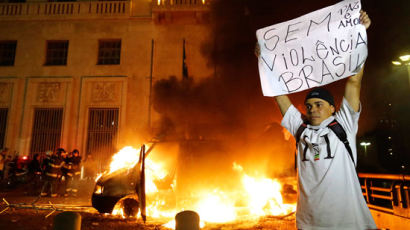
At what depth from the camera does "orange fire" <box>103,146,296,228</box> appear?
18.1 ft

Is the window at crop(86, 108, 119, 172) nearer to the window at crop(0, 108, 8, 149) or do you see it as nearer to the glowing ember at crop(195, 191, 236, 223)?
the window at crop(0, 108, 8, 149)

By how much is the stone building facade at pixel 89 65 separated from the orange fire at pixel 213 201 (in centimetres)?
761

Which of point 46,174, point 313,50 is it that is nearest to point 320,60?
point 313,50

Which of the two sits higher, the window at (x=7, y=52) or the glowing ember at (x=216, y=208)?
the window at (x=7, y=52)

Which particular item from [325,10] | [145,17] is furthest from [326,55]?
[145,17]

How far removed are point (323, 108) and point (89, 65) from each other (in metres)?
14.7

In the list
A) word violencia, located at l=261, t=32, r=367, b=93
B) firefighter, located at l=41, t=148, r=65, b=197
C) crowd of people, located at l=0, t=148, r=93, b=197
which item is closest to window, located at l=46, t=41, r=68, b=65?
crowd of people, located at l=0, t=148, r=93, b=197

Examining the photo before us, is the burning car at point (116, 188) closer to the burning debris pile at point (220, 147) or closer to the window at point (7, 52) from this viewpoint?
the burning debris pile at point (220, 147)

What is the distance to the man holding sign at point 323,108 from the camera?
172cm

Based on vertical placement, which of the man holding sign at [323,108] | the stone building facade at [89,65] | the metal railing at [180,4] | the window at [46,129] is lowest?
the man holding sign at [323,108]

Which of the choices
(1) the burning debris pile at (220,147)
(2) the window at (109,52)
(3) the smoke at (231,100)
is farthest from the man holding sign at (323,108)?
(2) the window at (109,52)

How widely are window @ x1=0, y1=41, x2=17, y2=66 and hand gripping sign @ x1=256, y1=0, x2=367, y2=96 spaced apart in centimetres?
1743

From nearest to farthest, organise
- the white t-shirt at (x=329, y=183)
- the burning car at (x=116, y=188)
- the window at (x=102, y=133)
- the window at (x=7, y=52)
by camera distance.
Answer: the white t-shirt at (x=329, y=183)
the burning car at (x=116, y=188)
the window at (x=102, y=133)
the window at (x=7, y=52)

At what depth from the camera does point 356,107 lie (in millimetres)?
1905
